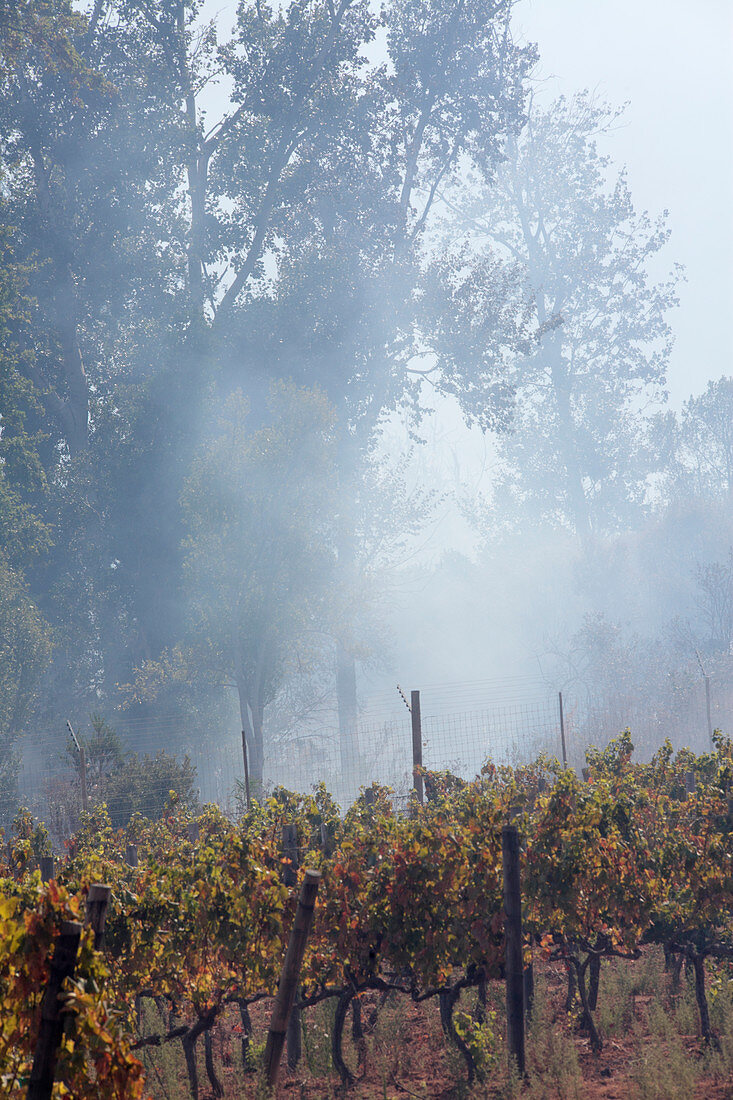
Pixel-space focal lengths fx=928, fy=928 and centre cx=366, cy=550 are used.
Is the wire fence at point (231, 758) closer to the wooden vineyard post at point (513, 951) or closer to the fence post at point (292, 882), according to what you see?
the fence post at point (292, 882)

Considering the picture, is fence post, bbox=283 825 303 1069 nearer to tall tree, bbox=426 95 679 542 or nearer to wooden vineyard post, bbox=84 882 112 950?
wooden vineyard post, bbox=84 882 112 950

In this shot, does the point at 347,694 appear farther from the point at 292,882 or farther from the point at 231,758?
the point at 292,882

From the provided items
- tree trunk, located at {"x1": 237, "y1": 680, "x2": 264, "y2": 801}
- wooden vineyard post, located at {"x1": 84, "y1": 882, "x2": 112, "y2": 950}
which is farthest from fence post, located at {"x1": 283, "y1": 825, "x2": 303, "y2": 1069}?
tree trunk, located at {"x1": 237, "y1": 680, "x2": 264, "y2": 801}

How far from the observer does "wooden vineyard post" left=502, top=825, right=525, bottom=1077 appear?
505 centimetres

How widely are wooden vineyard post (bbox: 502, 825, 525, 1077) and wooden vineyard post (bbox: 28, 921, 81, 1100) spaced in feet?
10.9

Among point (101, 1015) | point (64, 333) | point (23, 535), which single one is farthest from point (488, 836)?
point (64, 333)

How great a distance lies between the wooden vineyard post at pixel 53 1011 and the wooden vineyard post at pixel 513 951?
10.9 ft

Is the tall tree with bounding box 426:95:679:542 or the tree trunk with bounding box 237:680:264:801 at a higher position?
the tall tree with bounding box 426:95:679:542

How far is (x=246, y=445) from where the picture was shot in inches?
778

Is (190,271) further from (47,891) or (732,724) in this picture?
(47,891)

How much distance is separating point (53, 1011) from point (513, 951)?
135 inches

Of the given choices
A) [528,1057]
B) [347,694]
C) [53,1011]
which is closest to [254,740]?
[347,694]

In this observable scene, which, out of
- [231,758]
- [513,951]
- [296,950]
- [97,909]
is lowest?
[513,951]

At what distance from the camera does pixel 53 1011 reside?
2229 mm
